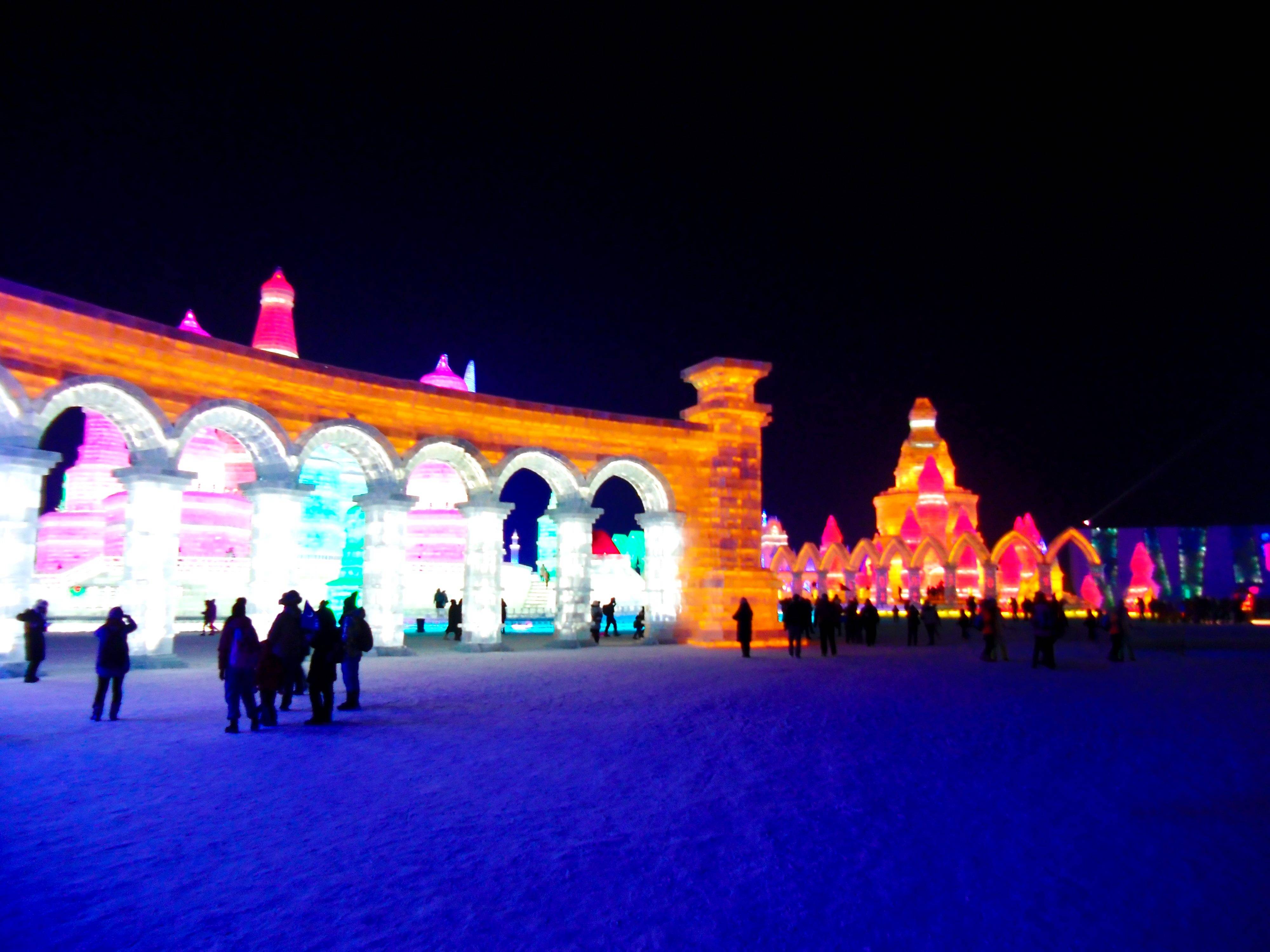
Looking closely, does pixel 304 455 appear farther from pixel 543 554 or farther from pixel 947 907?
pixel 543 554

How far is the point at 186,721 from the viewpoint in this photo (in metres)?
9.25

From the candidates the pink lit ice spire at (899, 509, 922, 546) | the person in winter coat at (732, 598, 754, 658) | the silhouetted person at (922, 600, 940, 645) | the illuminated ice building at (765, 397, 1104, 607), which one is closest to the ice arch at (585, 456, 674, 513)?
the person in winter coat at (732, 598, 754, 658)

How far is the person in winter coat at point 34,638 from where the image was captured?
12.6m

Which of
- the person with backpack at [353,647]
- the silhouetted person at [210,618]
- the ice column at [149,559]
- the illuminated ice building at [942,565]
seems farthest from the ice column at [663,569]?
the illuminated ice building at [942,565]

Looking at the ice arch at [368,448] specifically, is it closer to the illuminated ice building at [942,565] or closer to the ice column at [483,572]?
the ice column at [483,572]

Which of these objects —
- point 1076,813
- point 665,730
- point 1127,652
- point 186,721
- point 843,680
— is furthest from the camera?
point 1127,652

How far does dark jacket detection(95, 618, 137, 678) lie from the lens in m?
9.16

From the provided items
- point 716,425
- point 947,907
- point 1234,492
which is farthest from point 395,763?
point 1234,492

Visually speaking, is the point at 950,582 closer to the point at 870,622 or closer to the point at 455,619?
the point at 870,622

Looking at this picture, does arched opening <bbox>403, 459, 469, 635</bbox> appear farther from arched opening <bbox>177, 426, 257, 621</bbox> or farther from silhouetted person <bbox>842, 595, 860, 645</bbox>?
silhouetted person <bbox>842, 595, 860, 645</bbox>

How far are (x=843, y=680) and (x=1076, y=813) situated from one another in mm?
7506

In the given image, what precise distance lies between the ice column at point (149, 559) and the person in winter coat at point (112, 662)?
6014 millimetres

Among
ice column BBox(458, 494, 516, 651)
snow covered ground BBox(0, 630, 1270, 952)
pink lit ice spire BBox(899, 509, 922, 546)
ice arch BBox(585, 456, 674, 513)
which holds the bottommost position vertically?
snow covered ground BBox(0, 630, 1270, 952)

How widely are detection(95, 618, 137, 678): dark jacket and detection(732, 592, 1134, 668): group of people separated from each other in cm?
1175
